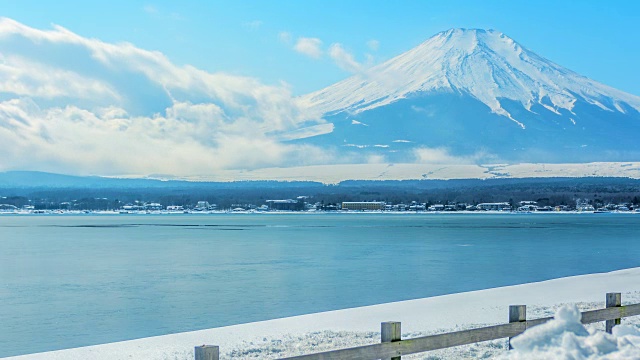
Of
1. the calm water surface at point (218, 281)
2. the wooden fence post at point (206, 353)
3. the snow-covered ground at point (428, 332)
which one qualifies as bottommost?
the calm water surface at point (218, 281)

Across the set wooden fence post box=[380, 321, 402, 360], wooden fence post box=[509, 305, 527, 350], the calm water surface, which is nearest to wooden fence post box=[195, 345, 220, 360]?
wooden fence post box=[380, 321, 402, 360]

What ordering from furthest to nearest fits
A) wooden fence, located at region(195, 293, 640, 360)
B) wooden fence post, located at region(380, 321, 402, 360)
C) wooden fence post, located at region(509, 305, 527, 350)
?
wooden fence post, located at region(509, 305, 527, 350)
wooden fence post, located at region(380, 321, 402, 360)
wooden fence, located at region(195, 293, 640, 360)

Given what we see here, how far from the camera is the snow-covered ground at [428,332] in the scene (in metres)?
6.01

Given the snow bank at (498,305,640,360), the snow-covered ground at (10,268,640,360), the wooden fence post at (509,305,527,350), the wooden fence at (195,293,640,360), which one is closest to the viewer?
the snow bank at (498,305,640,360)

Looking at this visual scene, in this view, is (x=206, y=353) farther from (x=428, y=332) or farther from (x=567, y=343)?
(x=428, y=332)

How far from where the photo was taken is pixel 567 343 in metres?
5.91

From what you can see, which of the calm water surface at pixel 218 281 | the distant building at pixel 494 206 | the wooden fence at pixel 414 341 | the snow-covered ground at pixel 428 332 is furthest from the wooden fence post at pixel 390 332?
the distant building at pixel 494 206

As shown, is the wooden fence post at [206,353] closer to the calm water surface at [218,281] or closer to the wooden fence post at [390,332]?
the wooden fence post at [390,332]

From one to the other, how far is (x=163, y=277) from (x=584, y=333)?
2420 cm

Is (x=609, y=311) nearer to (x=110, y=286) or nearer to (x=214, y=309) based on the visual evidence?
(x=214, y=309)

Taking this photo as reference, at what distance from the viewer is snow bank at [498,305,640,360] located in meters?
5.89

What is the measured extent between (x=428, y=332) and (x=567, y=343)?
718cm

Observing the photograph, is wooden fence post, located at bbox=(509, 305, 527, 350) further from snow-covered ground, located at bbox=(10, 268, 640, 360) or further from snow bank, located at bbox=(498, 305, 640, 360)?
snow bank, located at bbox=(498, 305, 640, 360)

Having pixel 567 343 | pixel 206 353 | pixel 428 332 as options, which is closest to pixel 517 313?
pixel 567 343
